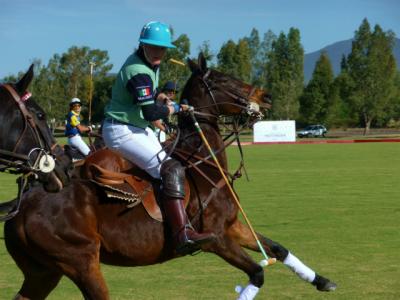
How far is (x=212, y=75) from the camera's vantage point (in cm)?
736

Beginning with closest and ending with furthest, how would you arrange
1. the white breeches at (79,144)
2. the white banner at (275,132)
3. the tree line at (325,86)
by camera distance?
the white breeches at (79,144)
the white banner at (275,132)
the tree line at (325,86)

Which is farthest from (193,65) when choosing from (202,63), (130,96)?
(130,96)

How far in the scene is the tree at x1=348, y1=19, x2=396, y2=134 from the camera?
90.4 metres

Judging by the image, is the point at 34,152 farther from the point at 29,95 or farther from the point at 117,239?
the point at 117,239

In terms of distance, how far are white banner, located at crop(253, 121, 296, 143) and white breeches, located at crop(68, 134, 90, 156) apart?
4047 centimetres

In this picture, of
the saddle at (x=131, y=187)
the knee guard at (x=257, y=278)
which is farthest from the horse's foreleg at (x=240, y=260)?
the saddle at (x=131, y=187)

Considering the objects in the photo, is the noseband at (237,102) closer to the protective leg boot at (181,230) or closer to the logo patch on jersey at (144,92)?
the logo patch on jersey at (144,92)

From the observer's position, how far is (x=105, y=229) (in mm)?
6262

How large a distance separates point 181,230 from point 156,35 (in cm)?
181

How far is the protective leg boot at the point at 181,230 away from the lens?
6297 millimetres

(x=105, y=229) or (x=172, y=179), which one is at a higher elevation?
(x=172, y=179)

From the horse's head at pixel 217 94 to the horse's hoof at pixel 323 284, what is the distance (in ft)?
6.35

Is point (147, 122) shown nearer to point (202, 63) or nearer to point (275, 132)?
point (202, 63)

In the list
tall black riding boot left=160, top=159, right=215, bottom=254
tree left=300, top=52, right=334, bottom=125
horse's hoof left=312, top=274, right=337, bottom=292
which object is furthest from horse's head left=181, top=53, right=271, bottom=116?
tree left=300, top=52, right=334, bottom=125
